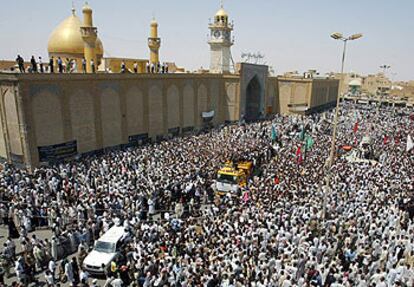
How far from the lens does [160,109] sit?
83.4 ft

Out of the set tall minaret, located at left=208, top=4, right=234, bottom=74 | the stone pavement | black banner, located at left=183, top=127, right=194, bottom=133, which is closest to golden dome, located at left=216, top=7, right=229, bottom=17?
tall minaret, located at left=208, top=4, right=234, bottom=74

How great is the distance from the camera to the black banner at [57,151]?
17234mm

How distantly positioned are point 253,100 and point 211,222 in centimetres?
2805

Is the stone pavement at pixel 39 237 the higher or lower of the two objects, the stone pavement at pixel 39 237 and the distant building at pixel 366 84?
the lower

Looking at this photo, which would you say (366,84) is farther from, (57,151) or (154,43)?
(57,151)

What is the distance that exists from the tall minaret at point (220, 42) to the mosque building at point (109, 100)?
116 millimetres

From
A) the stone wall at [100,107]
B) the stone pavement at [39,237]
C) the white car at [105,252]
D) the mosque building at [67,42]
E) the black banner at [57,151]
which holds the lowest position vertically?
the stone pavement at [39,237]

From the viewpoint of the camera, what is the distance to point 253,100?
3716 cm

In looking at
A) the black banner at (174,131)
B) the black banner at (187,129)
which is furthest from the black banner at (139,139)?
the black banner at (187,129)

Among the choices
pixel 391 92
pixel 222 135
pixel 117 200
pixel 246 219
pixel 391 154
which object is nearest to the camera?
pixel 246 219

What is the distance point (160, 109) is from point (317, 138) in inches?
470

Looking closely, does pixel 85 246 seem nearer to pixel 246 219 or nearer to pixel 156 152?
pixel 246 219

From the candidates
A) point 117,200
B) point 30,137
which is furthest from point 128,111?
point 117,200

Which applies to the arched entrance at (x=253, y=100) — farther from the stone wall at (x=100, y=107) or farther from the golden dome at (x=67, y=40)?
the golden dome at (x=67, y=40)
